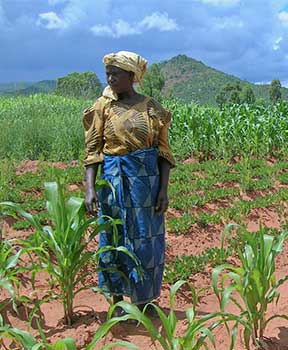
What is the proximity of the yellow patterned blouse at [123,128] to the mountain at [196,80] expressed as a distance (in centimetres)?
4850

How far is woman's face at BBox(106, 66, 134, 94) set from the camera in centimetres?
325

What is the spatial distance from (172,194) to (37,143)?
127 inches

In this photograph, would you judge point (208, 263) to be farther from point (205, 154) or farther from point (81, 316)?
point (205, 154)

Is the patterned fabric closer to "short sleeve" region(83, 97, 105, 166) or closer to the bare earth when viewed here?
"short sleeve" region(83, 97, 105, 166)

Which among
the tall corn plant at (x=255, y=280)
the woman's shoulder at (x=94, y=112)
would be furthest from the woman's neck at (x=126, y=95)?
the tall corn plant at (x=255, y=280)

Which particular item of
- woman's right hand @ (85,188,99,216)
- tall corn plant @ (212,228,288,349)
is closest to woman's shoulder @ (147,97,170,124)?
woman's right hand @ (85,188,99,216)

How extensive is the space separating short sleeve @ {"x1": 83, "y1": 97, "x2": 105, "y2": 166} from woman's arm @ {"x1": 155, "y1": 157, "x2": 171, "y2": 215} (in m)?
0.39

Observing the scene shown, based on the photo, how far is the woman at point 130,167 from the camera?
3293mm

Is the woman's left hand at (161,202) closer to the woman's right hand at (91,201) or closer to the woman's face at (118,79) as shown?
the woman's right hand at (91,201)

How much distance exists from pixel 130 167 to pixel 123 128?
0.24 meters

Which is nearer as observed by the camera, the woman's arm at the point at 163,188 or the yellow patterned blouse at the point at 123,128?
the yellow patterned blouse at the point at 123,128

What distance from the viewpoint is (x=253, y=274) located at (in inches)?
114

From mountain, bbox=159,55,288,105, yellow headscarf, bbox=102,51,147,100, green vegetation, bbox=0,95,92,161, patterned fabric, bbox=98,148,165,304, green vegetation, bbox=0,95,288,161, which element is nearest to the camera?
yellow headscarf, bbox=102,51,147,100

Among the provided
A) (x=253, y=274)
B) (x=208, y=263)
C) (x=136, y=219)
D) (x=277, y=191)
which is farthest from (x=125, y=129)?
(x=277, y=191)
